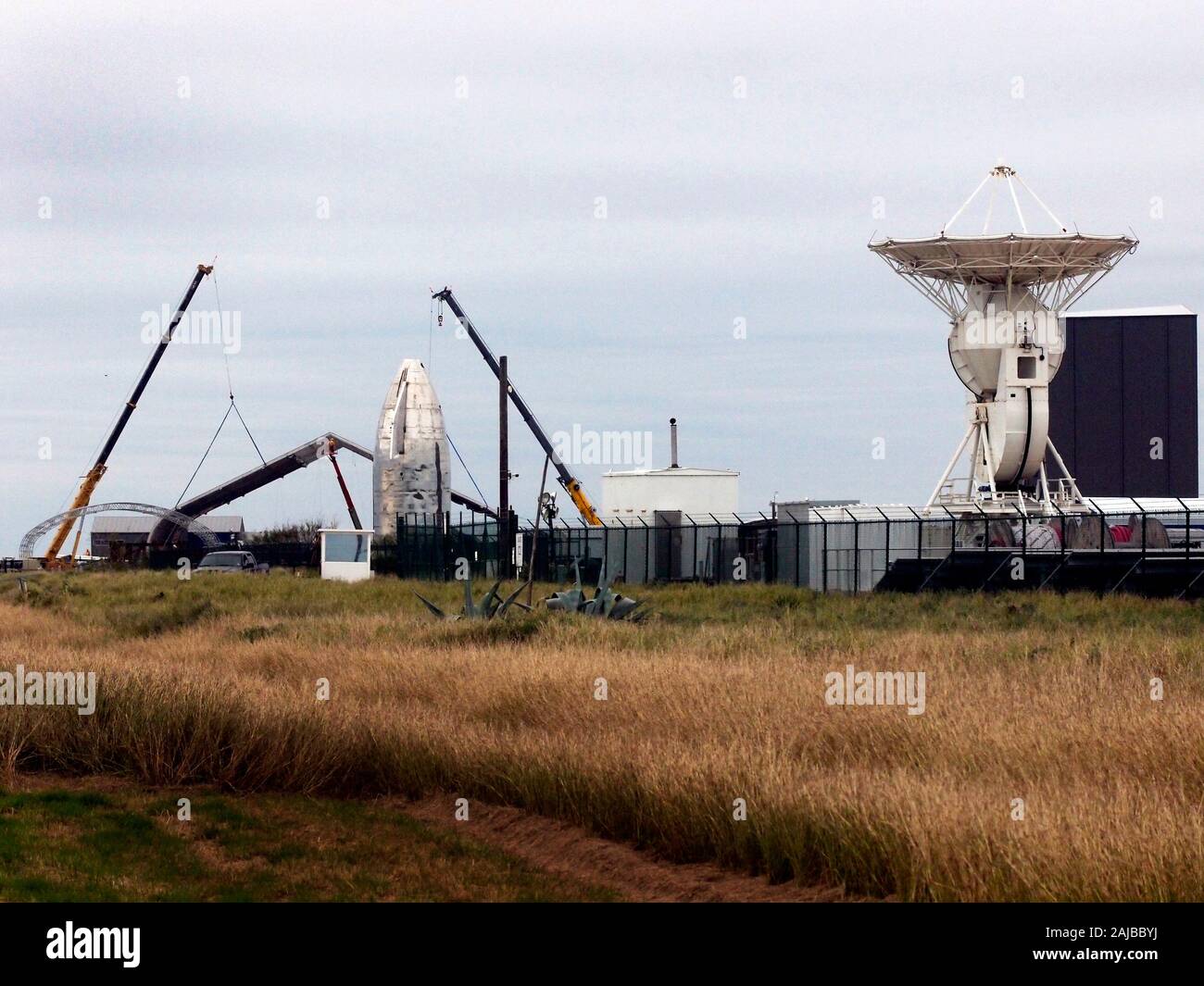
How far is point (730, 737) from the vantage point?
1220cm

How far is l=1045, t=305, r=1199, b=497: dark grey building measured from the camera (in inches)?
2594

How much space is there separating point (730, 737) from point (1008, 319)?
111 ft

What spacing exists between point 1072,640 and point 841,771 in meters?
10.9

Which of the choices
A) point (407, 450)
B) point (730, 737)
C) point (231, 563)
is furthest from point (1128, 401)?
point (730, 737)

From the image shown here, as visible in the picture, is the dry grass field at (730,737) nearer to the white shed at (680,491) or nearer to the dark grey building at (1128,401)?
the white shed at (680,491)

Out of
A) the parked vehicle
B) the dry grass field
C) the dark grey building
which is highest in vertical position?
the dark grey building

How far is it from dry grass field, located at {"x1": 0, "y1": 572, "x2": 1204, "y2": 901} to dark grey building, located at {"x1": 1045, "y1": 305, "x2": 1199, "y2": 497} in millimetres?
44114

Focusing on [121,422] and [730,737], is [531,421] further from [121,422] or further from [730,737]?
[730,737]

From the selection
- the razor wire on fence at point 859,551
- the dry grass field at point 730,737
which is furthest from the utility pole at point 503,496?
the dry grass field at point 730,737

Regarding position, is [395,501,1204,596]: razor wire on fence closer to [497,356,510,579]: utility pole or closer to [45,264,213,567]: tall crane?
[497,356,510,579]: utility pole

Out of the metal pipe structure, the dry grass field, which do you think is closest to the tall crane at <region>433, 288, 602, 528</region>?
the metal pipe structure

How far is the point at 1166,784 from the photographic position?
33.5 ft
